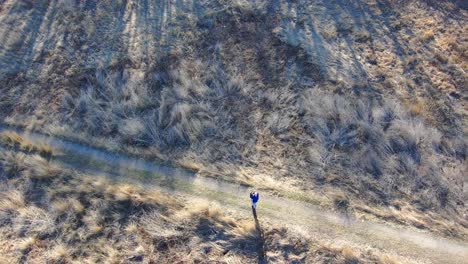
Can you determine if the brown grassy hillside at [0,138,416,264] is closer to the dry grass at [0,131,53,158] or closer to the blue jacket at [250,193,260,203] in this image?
the blue jacket at [250,193,260,203]

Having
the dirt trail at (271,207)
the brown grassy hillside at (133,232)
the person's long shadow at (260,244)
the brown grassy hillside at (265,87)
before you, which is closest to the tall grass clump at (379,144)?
the brown grassy hillside at (265,87)

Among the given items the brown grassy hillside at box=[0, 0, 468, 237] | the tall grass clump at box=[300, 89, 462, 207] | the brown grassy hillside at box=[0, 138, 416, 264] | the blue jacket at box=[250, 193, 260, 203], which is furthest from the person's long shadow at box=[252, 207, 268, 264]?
the tall grass clump at box=[300, 89, 462, 207]

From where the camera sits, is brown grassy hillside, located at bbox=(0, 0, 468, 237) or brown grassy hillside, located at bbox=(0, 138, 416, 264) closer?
brown grassy hillside, located at bbox=(0, 138, 416, 264)

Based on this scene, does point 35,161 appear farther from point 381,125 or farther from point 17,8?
point 381,125

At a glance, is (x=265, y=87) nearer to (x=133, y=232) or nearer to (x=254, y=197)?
(x=254, y=197)

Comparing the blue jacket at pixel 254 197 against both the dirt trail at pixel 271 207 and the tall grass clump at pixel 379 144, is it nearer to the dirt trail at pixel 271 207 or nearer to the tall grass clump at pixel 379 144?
the dirt trail at pixel 271 207

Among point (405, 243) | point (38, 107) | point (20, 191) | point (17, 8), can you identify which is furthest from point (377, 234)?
point (17, 8)
